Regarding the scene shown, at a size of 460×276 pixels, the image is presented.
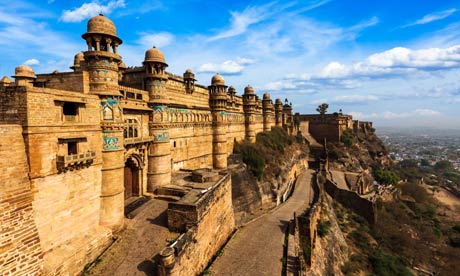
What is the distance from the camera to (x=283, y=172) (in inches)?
1375

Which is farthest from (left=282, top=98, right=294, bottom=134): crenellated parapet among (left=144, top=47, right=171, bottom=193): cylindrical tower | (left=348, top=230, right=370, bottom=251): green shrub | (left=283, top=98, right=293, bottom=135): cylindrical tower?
(left=144, top=47, right=171, bottom=193): cylindrical tower

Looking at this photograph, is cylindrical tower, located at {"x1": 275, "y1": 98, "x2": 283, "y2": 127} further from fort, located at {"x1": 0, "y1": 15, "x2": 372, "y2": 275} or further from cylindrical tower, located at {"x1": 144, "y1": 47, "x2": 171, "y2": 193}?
cylindrical tower, located at {"x1": 144, "y1": 47, "x2": 171, "y2": 193}

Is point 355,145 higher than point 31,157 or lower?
lower

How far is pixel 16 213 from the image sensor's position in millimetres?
8008

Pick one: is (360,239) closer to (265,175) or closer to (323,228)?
(323,228)

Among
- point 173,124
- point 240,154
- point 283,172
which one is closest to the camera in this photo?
point 173,124

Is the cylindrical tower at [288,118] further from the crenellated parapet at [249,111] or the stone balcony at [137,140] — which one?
the stone balcony at [137,140]

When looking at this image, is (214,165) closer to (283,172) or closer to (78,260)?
(283,172)

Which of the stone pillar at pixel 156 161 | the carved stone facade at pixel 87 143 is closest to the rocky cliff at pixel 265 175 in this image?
the carved stone facade at pixel 87 143

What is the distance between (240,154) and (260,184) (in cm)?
489

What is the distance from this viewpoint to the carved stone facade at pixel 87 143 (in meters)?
8.66

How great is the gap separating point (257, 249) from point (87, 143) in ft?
39.0

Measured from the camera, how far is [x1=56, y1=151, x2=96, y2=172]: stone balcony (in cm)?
961

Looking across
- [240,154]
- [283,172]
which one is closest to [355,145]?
Result: [283,172]
